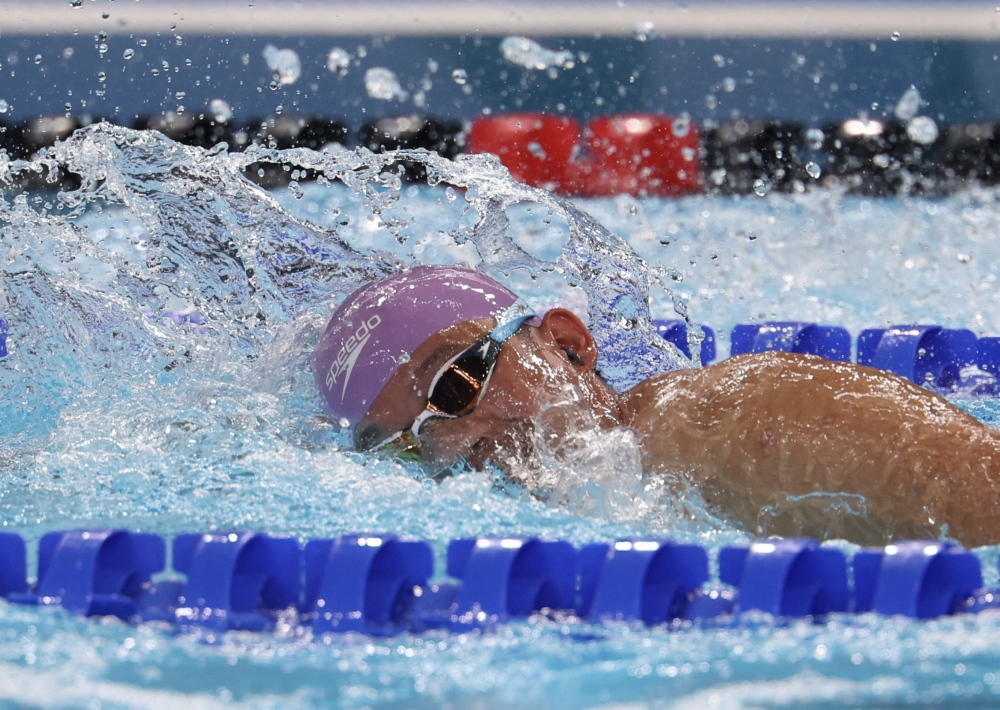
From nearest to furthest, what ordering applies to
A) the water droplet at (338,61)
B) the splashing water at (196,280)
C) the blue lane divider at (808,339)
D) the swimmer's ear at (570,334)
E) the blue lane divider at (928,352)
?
1. the swimmer's ear at (570,334)
2. the splashing water at (196,280)
3. the blue lane divider at (928,352)
4. the blue lane divider at (808,339)
5. the water droplet at (338,61)

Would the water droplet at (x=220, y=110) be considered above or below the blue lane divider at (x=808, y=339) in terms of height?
above

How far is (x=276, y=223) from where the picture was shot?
99.0 inches

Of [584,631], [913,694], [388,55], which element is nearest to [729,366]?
[584,631]

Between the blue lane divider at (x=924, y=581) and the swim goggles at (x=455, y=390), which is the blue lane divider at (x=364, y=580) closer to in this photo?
the swim goggles at (x=455, y=390)

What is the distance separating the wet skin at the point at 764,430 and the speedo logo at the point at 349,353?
8cm

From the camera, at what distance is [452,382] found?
5.92ft

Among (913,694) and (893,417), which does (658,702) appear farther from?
(893,417)

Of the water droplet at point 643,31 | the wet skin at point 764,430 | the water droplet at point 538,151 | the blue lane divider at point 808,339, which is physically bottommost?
the wet skin at point 764,430

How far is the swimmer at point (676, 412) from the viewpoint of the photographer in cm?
156

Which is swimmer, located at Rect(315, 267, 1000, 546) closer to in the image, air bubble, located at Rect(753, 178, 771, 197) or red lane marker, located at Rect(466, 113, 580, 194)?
red lane marker, located at Rect(466, 113, 580, 194)

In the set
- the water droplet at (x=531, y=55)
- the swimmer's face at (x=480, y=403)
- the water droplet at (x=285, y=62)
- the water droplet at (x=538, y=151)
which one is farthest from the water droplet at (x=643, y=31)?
the swimmer's face at (x=480, y=403)

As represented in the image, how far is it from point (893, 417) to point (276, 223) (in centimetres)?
146

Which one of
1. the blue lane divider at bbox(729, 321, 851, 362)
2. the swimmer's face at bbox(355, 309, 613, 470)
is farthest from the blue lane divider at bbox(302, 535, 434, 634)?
the blue lane divider at bbox(729, 321, 851, 362)

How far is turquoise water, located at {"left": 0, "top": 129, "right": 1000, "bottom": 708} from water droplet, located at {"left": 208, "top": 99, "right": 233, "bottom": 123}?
141 inches
